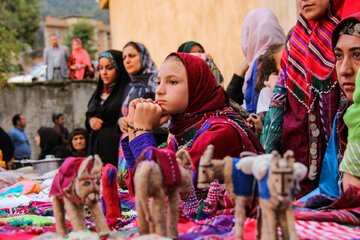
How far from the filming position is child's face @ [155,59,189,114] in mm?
3096

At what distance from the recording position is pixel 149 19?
39.2 feet

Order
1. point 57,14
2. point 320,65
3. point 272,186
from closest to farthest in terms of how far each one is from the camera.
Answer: point 272,186, point 320,65, point 57,14

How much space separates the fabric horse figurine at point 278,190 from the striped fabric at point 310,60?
1.64 meters

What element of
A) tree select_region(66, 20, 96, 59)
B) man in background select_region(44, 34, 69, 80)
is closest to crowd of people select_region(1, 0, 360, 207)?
man in background select_region(44, 34, 69, 80)

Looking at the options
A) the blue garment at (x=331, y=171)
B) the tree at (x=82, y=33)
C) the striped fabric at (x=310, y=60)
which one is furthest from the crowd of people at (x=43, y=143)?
the tree at (x=82, y=33)

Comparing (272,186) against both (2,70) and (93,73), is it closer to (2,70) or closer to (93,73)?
(2,70)

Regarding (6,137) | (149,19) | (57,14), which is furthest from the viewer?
(57,14)

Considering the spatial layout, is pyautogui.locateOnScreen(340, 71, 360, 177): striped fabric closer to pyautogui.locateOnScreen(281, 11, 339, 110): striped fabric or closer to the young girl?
the young girl

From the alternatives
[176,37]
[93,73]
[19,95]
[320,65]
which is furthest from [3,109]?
[320,65]

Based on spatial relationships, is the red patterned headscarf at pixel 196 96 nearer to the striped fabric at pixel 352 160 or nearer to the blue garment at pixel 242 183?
the striped fabric at pixel 352 160

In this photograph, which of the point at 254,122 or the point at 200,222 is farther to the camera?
the point at 254,122

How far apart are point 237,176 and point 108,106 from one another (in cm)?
443

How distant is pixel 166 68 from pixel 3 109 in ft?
44.0

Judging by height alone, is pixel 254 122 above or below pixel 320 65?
below
